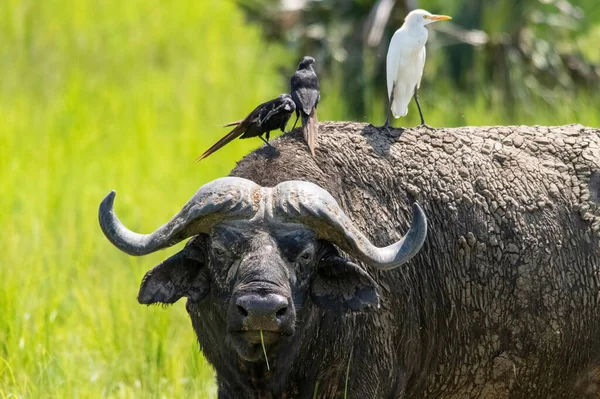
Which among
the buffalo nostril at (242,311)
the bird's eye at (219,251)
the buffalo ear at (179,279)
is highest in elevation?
the bird's eye at (219,251)

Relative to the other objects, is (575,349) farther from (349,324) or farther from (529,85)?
(529,85)

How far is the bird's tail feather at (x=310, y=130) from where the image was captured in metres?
5.95

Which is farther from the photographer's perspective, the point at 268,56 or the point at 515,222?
the point at 268,56

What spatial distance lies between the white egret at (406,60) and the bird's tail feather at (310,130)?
810mm

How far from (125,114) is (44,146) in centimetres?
170

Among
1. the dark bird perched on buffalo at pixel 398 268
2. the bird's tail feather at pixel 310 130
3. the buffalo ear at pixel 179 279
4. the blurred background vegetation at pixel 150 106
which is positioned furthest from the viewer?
the blurred background vegetation at pixel 150 106

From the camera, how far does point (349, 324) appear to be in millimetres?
5707

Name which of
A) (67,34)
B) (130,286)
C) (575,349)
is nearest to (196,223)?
(575,349)

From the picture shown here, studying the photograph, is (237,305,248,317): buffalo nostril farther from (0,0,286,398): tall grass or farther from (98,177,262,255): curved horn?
Result: (0,0,286,398): tall grass

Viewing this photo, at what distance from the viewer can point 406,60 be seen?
687 cm

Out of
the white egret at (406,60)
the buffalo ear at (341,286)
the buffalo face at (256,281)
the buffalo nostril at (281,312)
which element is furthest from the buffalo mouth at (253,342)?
the white egret at (406,60)

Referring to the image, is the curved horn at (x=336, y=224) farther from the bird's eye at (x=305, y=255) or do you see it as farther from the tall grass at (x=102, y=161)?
the tall grass at (x=102, y=161)

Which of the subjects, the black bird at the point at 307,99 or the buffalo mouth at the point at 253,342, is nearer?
the buffalo mouth at the point at 253,342

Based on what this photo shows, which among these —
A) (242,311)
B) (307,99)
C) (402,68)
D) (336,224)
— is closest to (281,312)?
(242,311)
